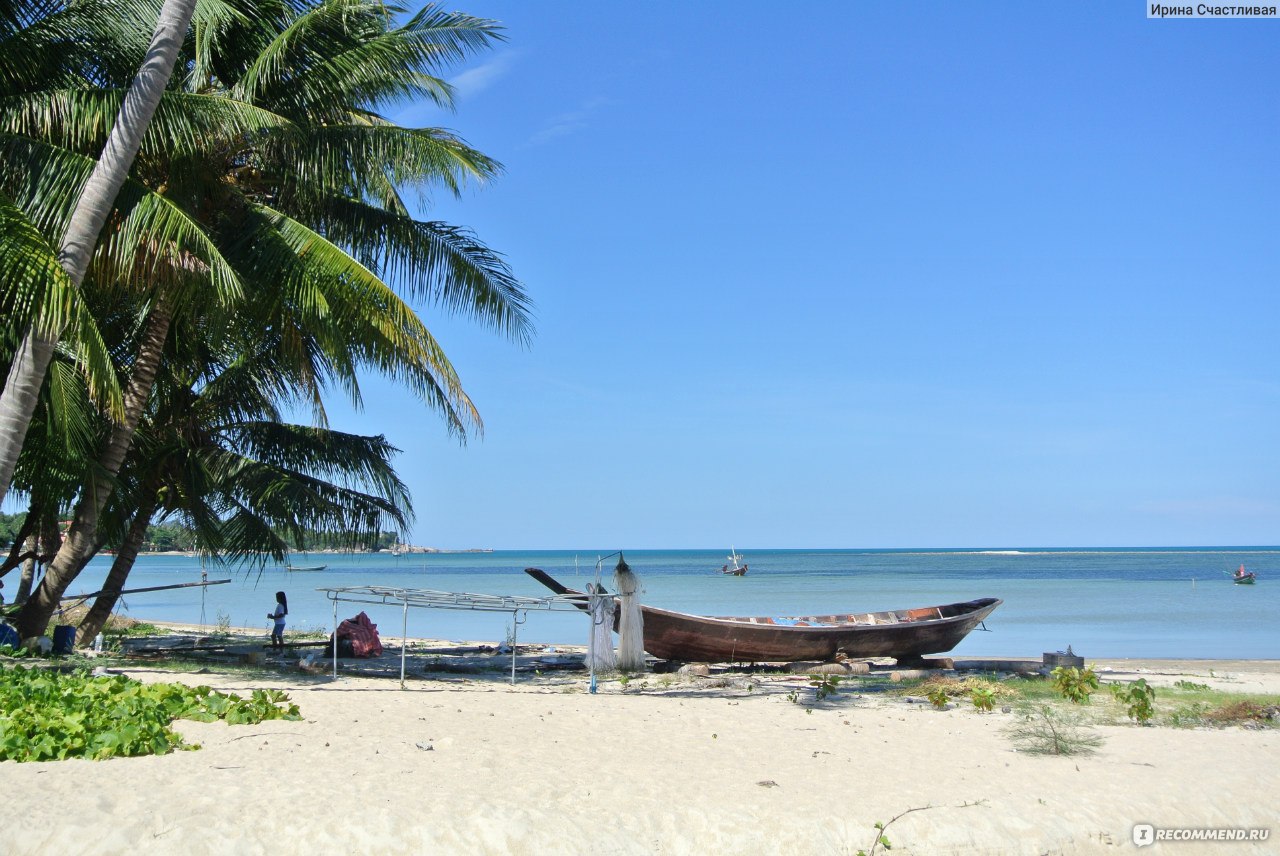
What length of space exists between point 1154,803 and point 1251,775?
1341 millimetres

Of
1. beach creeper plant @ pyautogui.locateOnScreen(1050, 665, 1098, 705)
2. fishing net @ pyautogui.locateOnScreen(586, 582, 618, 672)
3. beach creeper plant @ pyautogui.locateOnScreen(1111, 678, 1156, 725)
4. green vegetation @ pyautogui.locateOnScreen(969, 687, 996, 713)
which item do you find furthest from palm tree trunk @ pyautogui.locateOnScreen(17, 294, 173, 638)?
beach creeper plant @ pyautogui.locateOnScreen(1111, 678, 1156, 725)

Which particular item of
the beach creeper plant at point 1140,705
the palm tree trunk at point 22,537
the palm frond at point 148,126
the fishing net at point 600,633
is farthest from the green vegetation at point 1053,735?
the palm tree trunk at point 22,537

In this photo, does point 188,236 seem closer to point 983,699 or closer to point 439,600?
point 439,600

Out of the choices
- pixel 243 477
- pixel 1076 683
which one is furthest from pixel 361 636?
pixel 1076 683

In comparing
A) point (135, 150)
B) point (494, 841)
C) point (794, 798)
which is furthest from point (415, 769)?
point (135, 150)

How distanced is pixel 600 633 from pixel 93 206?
779cm

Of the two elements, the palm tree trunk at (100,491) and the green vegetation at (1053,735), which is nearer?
the green vegetation at (1053,735)

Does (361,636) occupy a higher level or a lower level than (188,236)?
lower

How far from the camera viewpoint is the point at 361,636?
16312 mm

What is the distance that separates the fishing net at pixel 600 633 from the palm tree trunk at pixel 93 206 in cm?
662

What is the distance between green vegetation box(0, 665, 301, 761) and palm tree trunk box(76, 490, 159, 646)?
6.44m

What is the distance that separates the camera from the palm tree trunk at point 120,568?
14.9m

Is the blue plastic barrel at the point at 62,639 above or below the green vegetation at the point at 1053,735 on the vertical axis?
above

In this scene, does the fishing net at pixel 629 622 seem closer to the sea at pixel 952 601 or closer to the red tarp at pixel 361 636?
the sea at pixel 952 601
